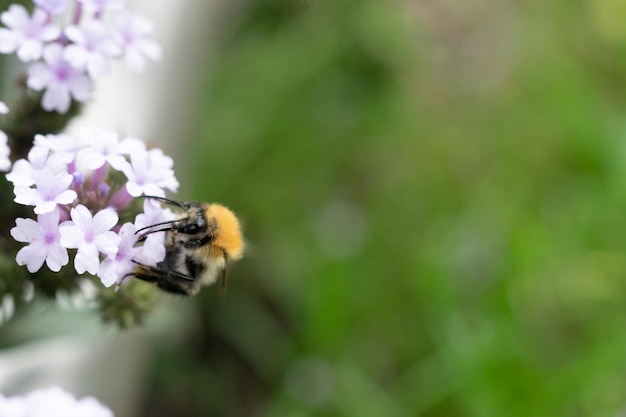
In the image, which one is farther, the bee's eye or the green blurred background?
the green blurred background

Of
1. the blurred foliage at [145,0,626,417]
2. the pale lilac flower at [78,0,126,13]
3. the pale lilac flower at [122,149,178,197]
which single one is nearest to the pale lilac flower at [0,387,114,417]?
the pale lilac flower at [122,149,178,197]

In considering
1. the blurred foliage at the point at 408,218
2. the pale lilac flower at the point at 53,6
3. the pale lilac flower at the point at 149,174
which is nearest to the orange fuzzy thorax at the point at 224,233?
the pale lilac flower at the point at 149,174

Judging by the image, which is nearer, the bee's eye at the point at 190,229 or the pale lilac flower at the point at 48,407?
the pale lilac flower at the point at 48,407

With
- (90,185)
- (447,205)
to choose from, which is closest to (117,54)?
(90,185)

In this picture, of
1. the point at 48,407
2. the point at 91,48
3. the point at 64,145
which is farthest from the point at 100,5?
the point at 48,407

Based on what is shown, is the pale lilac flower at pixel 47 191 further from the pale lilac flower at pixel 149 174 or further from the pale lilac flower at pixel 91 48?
the pale lilac flower at pixel 91 48

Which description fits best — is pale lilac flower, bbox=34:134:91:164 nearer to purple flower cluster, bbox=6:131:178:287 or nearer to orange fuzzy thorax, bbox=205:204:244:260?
purple flower cluster, bbox=6:131:178:287
